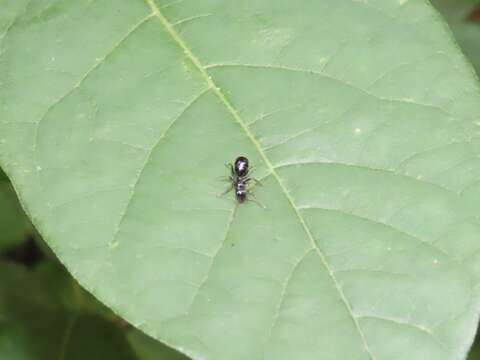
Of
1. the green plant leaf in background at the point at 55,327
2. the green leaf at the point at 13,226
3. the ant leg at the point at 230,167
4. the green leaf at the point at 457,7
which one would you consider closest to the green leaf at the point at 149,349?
the green plant leaf in background at the point at 55,327

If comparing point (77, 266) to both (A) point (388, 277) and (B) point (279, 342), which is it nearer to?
(B) point (279, 342)

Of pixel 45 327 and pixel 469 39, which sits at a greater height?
pixel 469 39

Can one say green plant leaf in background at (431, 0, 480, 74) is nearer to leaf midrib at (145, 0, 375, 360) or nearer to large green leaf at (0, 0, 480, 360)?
large green leaf at (0, 0, 480, 360)

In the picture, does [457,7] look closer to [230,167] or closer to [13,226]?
[13,226]

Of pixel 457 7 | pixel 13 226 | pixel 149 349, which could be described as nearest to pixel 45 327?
pixel 149 349

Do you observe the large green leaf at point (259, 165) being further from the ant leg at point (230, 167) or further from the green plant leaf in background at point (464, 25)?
the green plant leaf in background at point (464, 25)

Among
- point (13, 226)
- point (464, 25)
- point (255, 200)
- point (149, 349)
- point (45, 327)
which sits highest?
point (255, 200)
